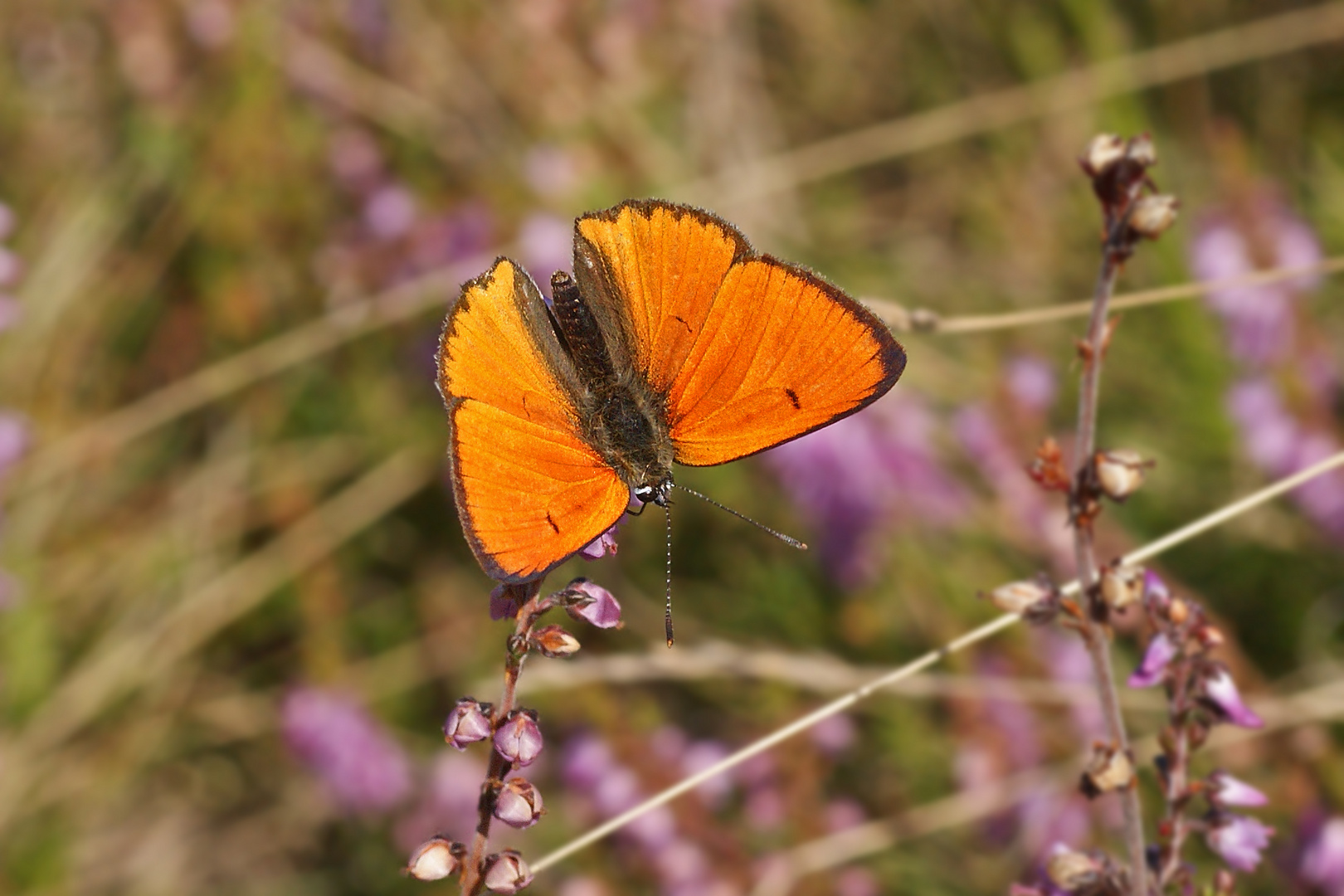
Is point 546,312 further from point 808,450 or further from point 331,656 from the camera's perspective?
point 331,656

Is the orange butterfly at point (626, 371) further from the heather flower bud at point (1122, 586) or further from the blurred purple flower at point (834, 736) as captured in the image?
the blurred purple flower at point (834, 736)

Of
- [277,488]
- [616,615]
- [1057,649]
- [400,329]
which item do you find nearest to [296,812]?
[277,488]

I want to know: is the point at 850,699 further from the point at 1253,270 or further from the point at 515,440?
A: the point at 1253,270

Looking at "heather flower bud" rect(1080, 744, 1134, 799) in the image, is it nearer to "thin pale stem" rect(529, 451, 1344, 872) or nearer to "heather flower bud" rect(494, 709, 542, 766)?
"thin pale stem" rect(529, 451, 1344, 872)

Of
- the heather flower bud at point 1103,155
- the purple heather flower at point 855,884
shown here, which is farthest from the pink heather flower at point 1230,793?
the purple heather flower at point 855,884

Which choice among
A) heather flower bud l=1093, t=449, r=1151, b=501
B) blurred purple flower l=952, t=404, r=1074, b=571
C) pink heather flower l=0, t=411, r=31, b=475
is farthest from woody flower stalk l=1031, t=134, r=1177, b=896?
pink heather flower l=0, t=411, r=31, b=475
